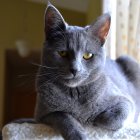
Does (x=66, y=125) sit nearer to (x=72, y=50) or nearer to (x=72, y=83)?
(x=72, y=83)

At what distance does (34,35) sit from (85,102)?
2281mm

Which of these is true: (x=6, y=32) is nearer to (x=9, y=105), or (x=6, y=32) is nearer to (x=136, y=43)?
(x=9, y=105)

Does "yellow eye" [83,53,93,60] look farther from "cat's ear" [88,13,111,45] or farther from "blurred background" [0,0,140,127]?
"blurred background" [0,0,140,127]

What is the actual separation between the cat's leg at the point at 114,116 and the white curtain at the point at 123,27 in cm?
71

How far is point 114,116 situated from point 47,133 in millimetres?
234

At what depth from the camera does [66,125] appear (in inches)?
49.0

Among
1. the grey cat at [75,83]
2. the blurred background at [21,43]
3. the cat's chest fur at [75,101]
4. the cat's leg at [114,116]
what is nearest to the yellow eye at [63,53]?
the grey cat at [75,83]

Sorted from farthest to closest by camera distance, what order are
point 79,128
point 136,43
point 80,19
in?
point 80,19 < point 136,43 < point 79,128

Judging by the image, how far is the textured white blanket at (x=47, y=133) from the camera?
1.26 m

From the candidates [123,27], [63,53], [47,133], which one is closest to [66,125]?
[47,133]

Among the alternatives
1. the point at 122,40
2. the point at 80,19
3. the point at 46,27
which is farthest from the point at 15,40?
the point at 46,27

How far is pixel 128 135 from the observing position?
127cm

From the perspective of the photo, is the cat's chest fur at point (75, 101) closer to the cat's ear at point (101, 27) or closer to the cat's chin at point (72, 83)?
the cat's chin at point (72, 83)

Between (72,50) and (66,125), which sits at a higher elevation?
(72,50)
